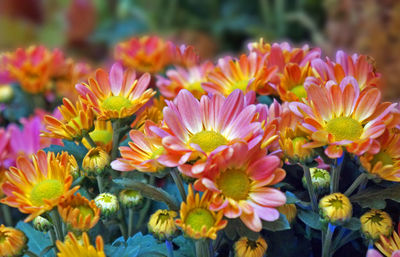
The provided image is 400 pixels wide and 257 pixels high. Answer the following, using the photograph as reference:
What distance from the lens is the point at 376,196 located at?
45 cm

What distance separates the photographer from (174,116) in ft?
1.46

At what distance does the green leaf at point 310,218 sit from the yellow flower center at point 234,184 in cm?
7

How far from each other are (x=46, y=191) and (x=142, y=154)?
93mm

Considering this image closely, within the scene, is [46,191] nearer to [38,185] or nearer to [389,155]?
[38,185]

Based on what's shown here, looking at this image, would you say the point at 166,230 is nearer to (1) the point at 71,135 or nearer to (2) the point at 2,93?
(1) the point at 71,135

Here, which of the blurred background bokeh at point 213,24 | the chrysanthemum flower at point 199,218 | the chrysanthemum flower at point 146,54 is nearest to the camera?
the chrysanthemum flower at point 199,218

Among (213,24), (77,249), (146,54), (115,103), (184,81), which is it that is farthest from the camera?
(213,24)

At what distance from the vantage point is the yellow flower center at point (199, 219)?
394 millimetres

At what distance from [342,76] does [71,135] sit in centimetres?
30

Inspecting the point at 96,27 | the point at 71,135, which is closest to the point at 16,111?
the point at 71,135

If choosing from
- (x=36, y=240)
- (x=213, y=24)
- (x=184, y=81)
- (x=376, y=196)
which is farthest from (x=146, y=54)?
(x=213, y=24)

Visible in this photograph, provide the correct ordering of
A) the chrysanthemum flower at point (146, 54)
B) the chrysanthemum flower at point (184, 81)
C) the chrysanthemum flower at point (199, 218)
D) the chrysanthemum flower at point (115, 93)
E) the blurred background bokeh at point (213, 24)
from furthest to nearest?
the blurred background bokeh at point (213, 24)
the chrysanthemum flower at point (146, 54)
the chrysanthemum flower at point (184, 81)
the chrysanthemum flower at point (115, 93)
the chrysanthemum flower at point (199, 218)

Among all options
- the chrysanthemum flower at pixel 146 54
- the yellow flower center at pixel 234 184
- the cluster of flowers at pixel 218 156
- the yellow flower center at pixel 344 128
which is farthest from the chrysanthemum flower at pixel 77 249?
the chrysanthemum flower at pixel 146 54

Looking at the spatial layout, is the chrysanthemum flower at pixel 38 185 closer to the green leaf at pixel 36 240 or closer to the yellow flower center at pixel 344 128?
the green leaf at pixel 36 240
